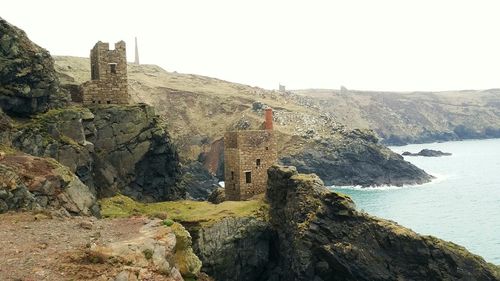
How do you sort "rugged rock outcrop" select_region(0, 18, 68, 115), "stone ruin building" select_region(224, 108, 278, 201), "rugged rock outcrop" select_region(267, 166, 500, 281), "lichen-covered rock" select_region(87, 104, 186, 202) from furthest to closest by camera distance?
"stone ruin building" select_region(224, 108, 278, 201) < "lichen-covered rock" select_region(87, 104, 186, 202) < "rugged rock outcrop" select_region(0, 18, 68, 115) < "rugged rock outcrop" select_region(267, 166, 500, 281)

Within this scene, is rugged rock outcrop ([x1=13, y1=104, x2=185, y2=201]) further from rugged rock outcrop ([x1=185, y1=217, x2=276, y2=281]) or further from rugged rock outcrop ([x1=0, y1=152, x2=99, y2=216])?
rugged rock outcrop ([x1=185, y1=217, x2=276, y2=281])

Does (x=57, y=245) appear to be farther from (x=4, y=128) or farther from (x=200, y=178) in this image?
(x=200, y=178)

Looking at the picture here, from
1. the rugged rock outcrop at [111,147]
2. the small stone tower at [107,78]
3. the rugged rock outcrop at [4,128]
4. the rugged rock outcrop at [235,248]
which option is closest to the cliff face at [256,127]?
the rugged rock outcrop at [111,147]

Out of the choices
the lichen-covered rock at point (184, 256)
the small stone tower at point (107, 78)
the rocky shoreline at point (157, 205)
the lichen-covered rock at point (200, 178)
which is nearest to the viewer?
the lichen-covered rock at point (184, 256)

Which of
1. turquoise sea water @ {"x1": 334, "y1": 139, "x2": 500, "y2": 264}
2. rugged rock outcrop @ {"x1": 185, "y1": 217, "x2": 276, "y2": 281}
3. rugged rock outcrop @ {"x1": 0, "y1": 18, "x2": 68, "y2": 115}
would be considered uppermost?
rugged rock outcrop @ {"x1": 0, "y1": 18, "x2": 68, "y2": 115}

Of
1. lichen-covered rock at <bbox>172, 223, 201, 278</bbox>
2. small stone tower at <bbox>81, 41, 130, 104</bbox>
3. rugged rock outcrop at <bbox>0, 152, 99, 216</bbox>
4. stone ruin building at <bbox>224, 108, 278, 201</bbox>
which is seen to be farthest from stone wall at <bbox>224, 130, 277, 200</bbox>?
lichen-covered rock at <bbox>172, 223, 201, 278</bbox>

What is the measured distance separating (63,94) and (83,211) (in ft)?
52.9

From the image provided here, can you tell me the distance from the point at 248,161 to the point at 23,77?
19.1 metres

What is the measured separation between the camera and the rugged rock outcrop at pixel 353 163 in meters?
100

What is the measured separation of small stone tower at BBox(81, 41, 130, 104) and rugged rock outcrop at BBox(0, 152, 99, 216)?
15.9m

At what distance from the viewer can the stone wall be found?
42.2 m

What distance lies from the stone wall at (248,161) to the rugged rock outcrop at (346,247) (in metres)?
4.86

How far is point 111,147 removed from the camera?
40.4 meters

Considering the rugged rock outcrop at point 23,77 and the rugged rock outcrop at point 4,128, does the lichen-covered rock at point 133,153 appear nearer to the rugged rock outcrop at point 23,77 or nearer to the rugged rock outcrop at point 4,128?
the rugged rock outcrop at point 23,77
